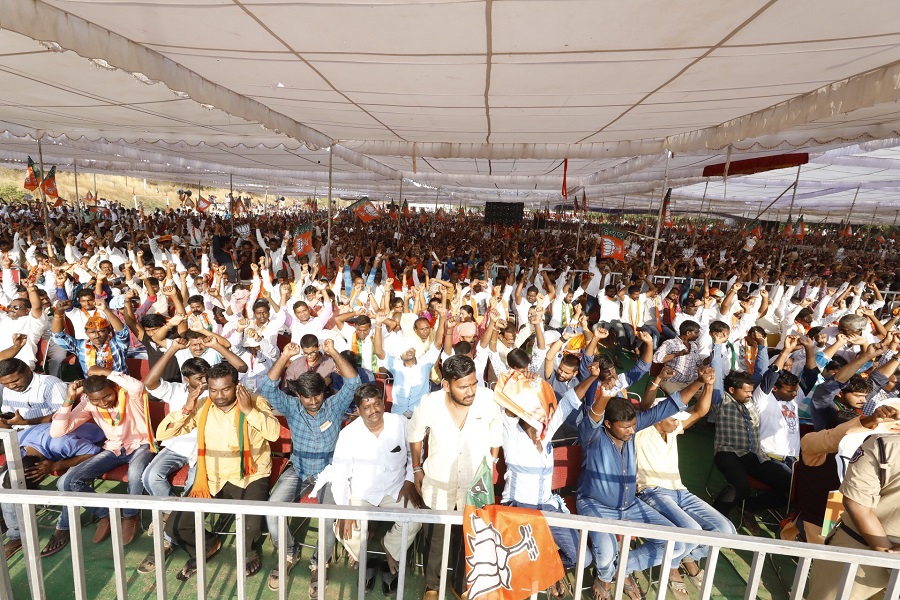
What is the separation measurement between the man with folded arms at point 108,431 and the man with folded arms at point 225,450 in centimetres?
43

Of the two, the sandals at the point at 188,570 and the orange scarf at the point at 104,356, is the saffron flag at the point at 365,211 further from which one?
the sandals at the point at 188,570

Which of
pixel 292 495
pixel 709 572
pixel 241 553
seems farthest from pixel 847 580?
pixel 292 495

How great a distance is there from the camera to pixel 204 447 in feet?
10.1

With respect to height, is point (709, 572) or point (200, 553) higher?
point (709, 572)

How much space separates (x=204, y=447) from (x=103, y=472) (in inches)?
39.6

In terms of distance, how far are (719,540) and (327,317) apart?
463 centimetres

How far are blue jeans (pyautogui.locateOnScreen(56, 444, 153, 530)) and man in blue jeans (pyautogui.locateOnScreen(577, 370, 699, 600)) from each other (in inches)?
128

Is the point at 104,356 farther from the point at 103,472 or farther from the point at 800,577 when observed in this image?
the point at 800,577

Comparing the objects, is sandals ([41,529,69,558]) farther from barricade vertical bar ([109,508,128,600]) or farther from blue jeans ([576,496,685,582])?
blue jeans ([576,496,685,582])

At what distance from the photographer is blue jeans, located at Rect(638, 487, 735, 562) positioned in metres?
3.03

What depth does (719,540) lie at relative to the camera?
175 centimetres

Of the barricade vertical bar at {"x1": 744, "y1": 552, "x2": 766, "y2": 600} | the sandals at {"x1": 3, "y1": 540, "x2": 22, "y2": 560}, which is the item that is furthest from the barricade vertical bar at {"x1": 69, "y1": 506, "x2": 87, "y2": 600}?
the barricade vertical bar at {"x1": 744, "y1": 552, "x2": 766, "y2": 600}

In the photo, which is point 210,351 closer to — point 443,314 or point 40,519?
point 40,519

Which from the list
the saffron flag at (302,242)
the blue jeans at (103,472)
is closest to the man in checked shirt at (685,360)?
the blue jeans at (103,472)
